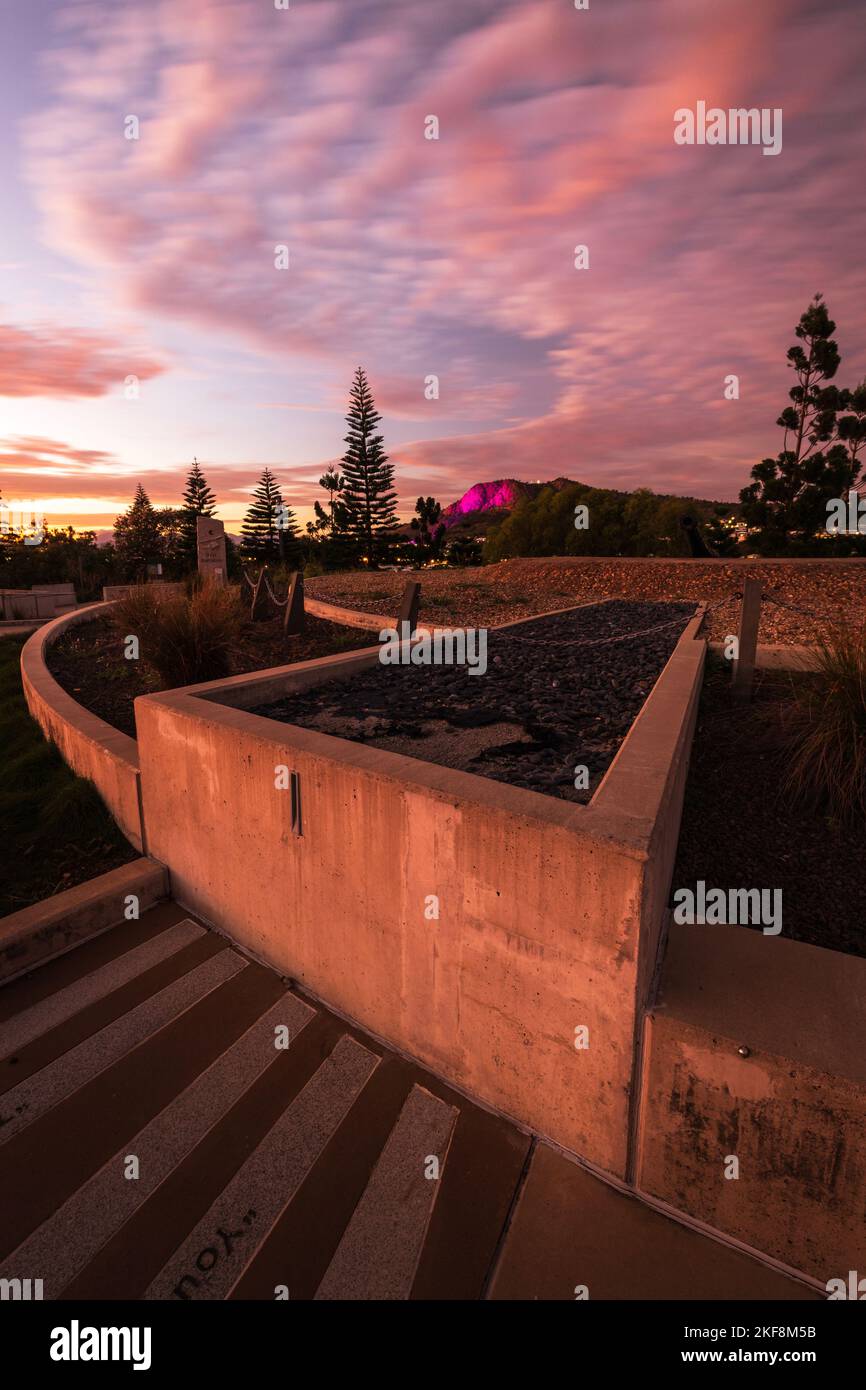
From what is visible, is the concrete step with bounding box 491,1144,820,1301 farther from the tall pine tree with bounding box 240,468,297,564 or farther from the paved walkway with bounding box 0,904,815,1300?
the tall pine tree with bounding box 240,468,297,564

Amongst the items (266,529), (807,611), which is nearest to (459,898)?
(807,611)

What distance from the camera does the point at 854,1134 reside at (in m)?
1.67

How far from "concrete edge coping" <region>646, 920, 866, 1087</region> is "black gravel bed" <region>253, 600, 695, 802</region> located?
0.76 metres

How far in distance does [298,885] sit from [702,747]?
12.0ft

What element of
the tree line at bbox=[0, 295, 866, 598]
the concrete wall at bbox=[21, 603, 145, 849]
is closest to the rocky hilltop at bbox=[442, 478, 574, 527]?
the tree line at bbox=[0, 295, 866, 598]

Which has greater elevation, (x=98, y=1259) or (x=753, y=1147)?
(x=753, y=1147)

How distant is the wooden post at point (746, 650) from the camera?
5859mm

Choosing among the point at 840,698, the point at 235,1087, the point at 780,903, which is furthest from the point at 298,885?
the point at 840,698

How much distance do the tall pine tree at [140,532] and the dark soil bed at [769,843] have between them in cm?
3088

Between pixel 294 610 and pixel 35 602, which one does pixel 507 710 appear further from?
pixel 35 602

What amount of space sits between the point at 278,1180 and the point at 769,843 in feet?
9.92

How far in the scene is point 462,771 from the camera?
2.83m

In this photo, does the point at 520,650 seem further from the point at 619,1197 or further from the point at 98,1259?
the point at 98,1259

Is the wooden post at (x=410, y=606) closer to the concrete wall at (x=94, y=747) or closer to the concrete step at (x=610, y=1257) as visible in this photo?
the concrete wall at (x=94, y=747)
